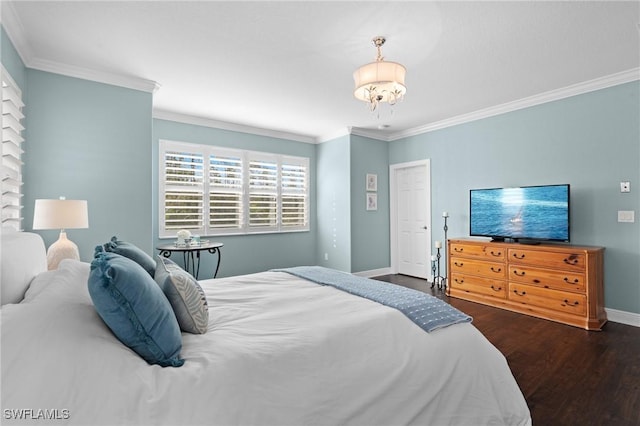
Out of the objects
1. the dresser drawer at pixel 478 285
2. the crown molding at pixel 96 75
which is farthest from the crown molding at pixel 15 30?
the dresser drawer at pixel 478 285

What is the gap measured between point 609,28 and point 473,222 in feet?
8.19

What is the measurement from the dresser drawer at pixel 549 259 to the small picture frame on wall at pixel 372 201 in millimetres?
2469

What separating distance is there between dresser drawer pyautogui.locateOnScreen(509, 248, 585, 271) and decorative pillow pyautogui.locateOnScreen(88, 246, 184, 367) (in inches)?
151

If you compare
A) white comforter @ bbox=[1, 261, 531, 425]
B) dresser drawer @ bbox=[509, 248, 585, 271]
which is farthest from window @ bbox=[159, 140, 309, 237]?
dresser drawer @ bbox=[509, 248, 585, 271]

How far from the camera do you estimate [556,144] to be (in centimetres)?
395

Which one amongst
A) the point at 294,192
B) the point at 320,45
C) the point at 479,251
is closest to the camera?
the point at 320,45

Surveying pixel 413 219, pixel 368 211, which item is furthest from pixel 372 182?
pixel 413 219

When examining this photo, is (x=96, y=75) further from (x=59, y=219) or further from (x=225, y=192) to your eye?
(x=225, y=192)

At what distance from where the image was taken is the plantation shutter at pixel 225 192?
5117 mm

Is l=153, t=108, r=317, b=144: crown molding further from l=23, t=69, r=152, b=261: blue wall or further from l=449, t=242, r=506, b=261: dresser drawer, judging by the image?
l=449, t=242, r=506, b=261: dresser drawer

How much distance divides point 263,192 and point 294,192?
64cm

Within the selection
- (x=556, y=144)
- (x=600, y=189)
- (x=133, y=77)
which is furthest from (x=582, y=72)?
(x=133, y=77)

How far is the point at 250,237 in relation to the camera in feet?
18.0

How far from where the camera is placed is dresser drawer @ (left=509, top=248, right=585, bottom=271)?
10.9 ft
